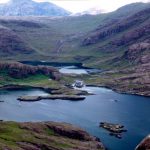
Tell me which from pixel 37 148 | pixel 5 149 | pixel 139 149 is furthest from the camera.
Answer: pixel 37 148

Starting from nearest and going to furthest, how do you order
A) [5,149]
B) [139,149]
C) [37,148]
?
1. [139,149]
2. [5,149]
3. [37,148]

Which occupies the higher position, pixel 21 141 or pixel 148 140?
pixel 148 140

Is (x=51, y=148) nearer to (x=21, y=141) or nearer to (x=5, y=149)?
(x=21, y=141)

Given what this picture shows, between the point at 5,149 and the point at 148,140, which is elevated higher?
the point at 148,140

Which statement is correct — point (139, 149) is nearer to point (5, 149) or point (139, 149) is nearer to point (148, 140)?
point (148, 140)

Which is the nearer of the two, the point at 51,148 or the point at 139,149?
the point at 139,149

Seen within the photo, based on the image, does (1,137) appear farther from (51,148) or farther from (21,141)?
(51,148)

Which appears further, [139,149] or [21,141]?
[21,141]

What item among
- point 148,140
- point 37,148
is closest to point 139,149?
point 148,140
